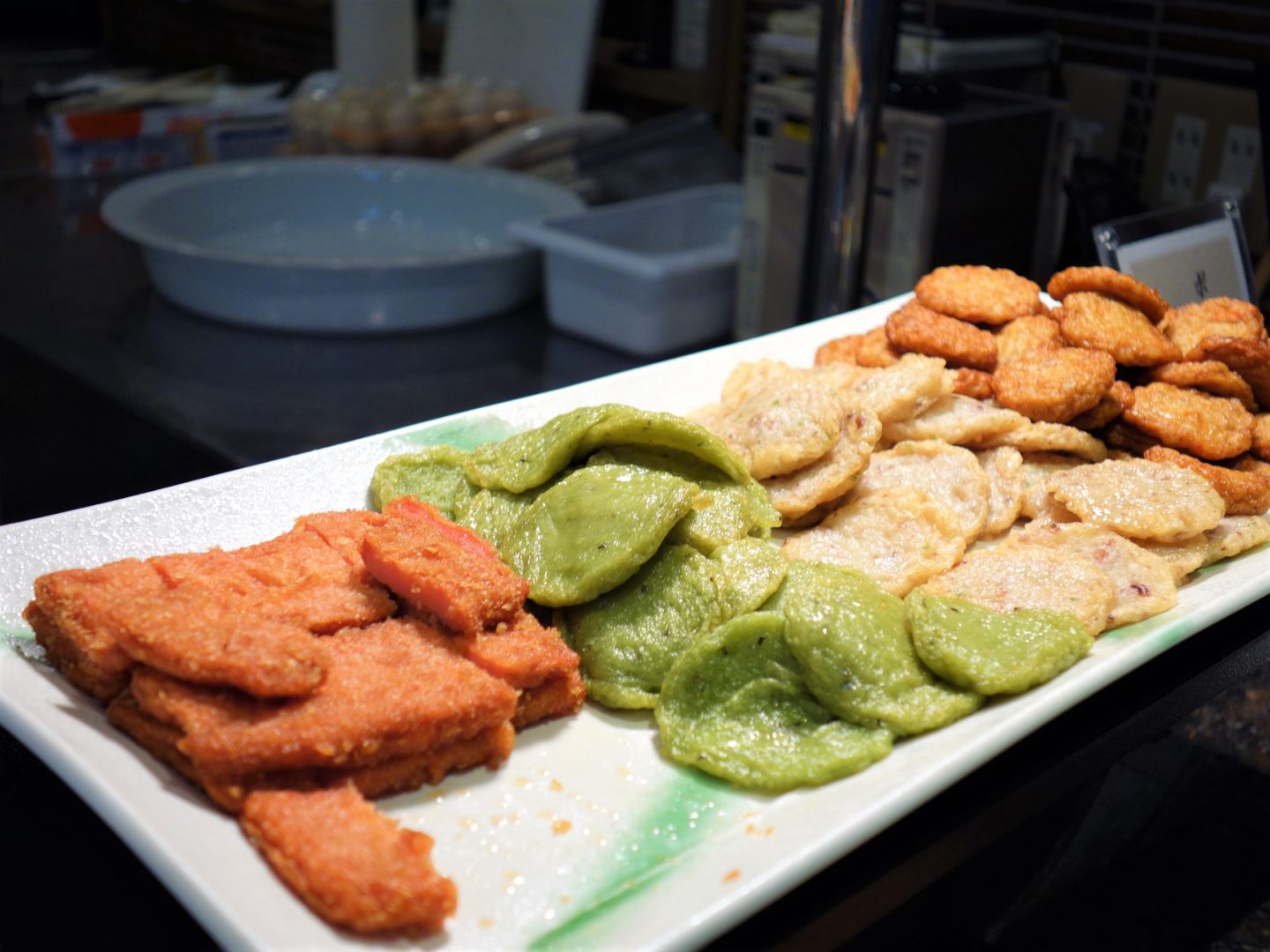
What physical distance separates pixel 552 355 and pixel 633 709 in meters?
1.28

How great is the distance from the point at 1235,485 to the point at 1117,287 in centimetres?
31

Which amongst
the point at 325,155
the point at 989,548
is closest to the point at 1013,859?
the point at 989,548

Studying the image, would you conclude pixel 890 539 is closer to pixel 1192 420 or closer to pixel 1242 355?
pixel 1192 420

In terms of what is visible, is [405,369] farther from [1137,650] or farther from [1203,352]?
[1137,650]

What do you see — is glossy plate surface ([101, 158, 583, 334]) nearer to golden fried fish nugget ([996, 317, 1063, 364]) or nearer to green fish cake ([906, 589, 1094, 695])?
golden fried fish nugget ([996, 317, 1063, 364])

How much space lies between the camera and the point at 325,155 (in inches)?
107

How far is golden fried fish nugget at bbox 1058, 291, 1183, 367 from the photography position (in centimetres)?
131

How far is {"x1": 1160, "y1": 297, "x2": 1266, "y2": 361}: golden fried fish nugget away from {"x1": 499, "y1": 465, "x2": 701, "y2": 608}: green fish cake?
2.26ft

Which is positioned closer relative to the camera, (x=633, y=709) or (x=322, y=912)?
(x=322, y=912)

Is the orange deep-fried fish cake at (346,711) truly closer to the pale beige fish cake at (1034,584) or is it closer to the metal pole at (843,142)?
the pale beige fish cake at (1034,584)

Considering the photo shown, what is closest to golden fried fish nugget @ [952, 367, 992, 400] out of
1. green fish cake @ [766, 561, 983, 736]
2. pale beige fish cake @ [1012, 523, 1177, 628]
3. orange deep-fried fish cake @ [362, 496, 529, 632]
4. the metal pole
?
pale beige fish cake @ [1012, 523, 1177, 628]

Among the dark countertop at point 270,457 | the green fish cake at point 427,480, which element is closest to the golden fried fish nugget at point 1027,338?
the dark countertop at point 270,457

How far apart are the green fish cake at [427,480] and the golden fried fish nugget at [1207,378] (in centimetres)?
77

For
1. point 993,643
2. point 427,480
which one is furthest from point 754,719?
point 427,480
